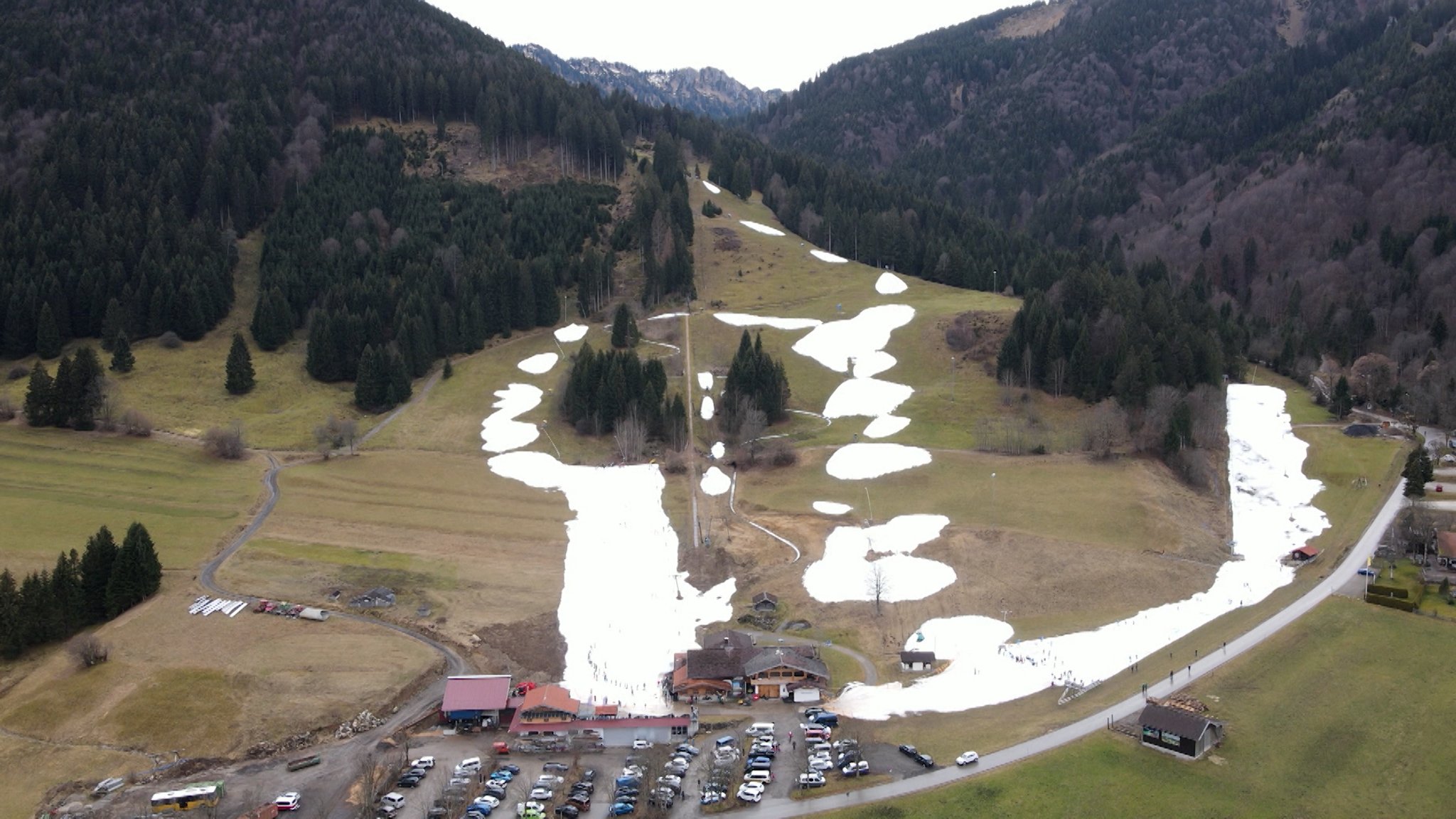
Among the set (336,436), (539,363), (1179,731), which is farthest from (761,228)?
(1179,731)

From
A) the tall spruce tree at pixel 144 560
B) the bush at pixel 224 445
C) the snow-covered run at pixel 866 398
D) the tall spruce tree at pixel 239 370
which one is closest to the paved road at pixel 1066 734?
the tall spruce tree at pixel 144 560

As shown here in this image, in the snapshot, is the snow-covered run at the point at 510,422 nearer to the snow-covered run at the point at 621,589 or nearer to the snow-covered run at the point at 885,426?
the snow-covered run at the point at 621,589

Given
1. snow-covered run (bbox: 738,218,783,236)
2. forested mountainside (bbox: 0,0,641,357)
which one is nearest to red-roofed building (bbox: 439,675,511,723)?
forested mountainside (bbox: 0,0,641,357)

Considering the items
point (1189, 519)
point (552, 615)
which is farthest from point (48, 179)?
point (1189, 519)

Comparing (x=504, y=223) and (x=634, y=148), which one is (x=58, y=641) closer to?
(x=504, y=223)

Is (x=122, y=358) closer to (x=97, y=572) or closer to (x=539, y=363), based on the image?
(x=539, y=363)

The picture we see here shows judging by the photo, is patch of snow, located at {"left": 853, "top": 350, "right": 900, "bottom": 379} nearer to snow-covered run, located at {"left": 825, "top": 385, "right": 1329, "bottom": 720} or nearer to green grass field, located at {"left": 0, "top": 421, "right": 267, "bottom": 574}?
snow-covered run, located at {"left": 825, "top": 385, "right": 1329, "bottom": 720}
